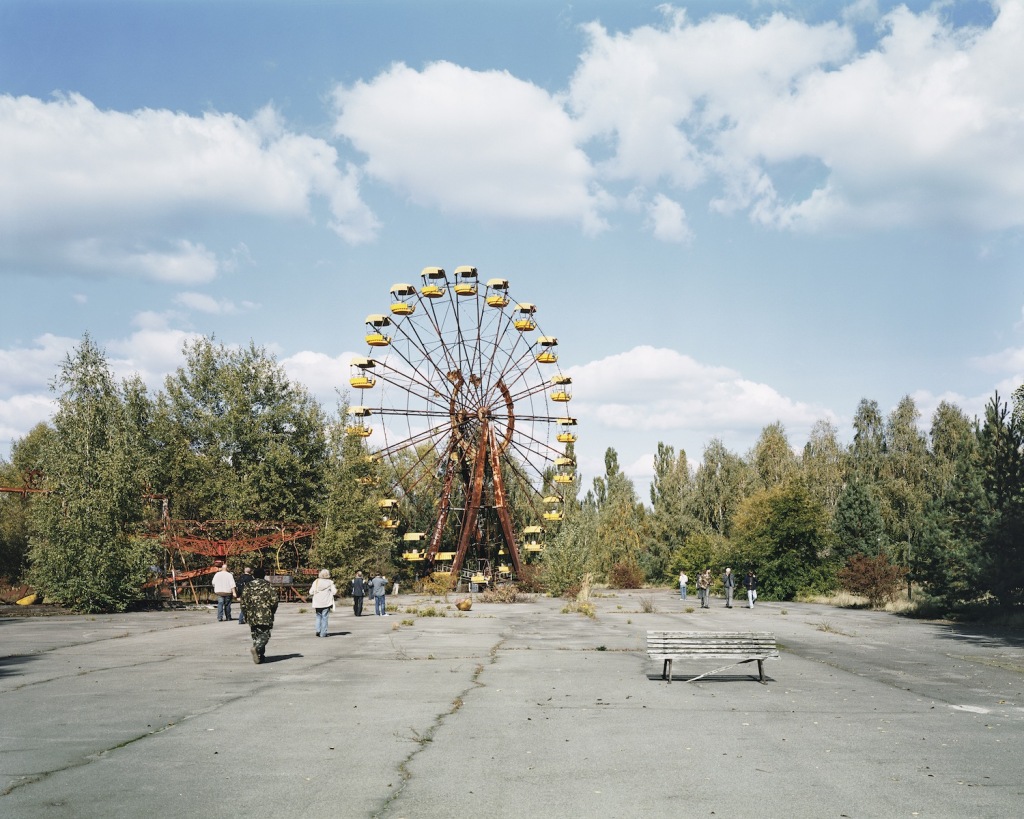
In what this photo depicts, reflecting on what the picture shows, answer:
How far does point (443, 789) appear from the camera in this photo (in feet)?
23.9

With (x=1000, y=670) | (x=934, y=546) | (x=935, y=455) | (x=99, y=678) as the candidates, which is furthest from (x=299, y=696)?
(x=935, y=455)

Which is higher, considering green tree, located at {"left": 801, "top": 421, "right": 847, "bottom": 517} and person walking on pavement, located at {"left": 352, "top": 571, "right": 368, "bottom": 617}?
green tree, located at {"left": 801, "top": 421, "right": 847, "bottom": 517}

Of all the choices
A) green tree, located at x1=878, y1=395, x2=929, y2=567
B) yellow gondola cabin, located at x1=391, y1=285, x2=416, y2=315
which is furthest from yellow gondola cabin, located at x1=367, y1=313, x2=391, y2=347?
green tree, located at x1=878, y1=395, x2=929, y2=567

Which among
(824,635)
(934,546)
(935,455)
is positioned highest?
(935,455)

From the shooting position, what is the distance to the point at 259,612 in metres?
15.8

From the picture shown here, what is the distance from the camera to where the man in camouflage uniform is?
15812 millimetres

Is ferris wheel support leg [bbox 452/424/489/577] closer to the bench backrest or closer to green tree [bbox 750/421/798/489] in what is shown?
green tree [bbox 750/421/798/489]

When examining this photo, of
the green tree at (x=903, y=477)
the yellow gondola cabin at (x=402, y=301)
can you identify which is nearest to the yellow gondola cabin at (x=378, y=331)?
the yellow gondola cabin at (x=402, y=301)

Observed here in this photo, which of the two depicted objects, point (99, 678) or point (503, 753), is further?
point (99, 678)

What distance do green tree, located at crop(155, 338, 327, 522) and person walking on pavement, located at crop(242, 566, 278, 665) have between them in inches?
1357

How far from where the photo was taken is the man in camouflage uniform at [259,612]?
1581 centimetres

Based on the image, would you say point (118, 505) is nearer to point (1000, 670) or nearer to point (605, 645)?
point (605, 645)

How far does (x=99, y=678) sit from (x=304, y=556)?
123ft

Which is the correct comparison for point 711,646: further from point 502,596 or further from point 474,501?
point 474,501
